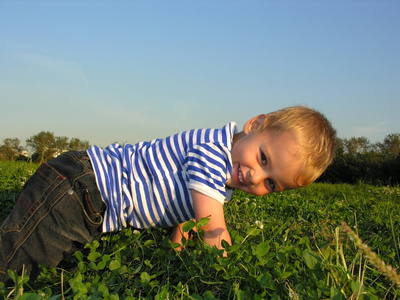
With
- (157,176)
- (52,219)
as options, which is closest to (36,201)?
(52,219)

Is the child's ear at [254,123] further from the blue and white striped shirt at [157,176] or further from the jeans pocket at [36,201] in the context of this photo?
the jeans pocket at [36,201]

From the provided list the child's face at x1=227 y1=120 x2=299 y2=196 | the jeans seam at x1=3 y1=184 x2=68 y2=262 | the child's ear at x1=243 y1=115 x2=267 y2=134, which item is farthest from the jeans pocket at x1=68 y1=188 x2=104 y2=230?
the child's ear at x1=243 y1=115 x2=267 y2=134

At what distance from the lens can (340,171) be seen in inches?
773

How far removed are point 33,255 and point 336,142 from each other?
8.01 ft

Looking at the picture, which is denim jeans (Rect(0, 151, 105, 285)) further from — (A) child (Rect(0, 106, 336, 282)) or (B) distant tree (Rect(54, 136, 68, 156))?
(B) distant tree (Rect(54, 136, 68, 156))

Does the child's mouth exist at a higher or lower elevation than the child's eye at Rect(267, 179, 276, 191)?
higher

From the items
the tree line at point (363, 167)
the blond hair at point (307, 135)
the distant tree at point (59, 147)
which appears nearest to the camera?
the blond hair at point (307, 135)

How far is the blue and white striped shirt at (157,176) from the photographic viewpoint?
2.64 meters

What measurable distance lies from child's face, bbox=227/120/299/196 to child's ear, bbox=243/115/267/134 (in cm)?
15

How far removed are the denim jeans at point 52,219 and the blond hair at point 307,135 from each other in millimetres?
1397

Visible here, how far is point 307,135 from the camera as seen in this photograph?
8.61ft

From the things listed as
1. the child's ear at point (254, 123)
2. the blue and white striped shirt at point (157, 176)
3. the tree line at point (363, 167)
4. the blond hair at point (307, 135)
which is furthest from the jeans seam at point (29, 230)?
the tree line at point (363, 167)

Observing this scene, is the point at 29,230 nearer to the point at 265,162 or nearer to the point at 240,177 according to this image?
the point at 240,177

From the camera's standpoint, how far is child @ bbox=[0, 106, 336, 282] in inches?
99.0
